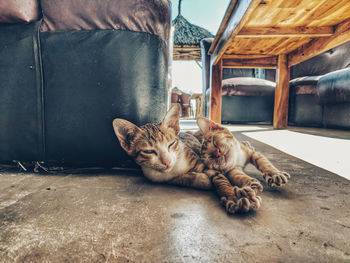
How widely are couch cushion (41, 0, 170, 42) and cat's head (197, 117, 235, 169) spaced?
700 millimetres

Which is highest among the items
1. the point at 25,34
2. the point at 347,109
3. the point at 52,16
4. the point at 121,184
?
the point at 52,16

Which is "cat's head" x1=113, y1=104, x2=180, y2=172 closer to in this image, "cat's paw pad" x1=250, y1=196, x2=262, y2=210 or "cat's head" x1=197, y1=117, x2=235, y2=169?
"cat's head" x1=197, y1=117, x2=235, y2=169

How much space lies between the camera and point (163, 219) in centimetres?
66

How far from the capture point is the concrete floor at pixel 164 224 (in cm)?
50

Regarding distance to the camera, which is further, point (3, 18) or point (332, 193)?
point (3, 18)

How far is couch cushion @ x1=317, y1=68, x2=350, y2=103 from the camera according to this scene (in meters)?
3.06

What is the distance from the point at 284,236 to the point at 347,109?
3745 millimetres

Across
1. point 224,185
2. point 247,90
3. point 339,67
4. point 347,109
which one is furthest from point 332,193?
point 339,67

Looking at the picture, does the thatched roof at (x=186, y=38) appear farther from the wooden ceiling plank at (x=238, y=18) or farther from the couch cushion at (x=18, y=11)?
the couch cushion at (x=18, y=11)

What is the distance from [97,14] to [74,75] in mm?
365

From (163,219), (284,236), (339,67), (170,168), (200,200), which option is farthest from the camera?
(339,67)

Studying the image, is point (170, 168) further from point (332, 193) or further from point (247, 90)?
point (247, 90)

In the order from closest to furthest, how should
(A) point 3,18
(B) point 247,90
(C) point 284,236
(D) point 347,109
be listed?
(C) point 284,236
(A) point 3,18
(D) point 347,109
(B) point 247,90

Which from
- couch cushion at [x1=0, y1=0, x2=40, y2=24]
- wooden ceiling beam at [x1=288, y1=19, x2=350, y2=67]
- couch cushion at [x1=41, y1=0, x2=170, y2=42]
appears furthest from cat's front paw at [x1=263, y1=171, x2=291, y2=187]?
wooden ceiling beam at [x1=288, y1=19, x2=350, y2=67]
